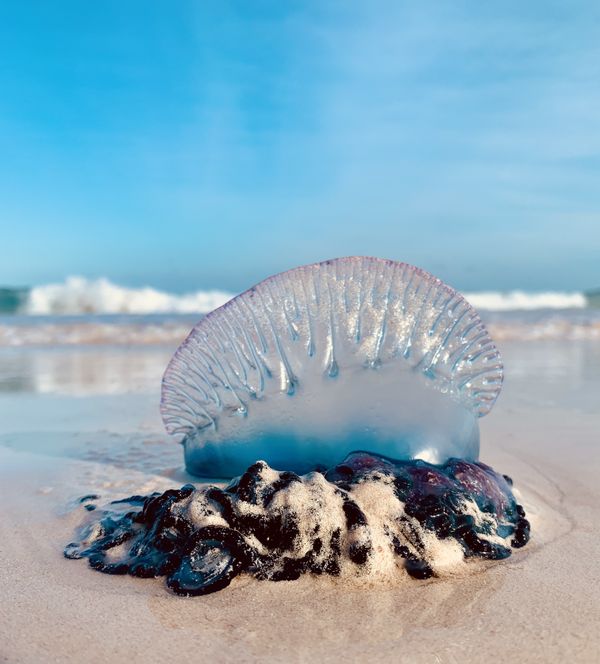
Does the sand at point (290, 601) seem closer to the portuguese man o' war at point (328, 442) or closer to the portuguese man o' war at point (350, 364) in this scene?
the portuguese man o' war at point (328, 442)

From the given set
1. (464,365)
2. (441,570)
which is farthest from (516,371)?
(441,570)

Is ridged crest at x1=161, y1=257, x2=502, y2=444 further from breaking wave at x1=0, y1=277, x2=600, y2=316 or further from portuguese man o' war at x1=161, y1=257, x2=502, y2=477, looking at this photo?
breaking wave at x1=0, y1=277, x2=600, y2=316

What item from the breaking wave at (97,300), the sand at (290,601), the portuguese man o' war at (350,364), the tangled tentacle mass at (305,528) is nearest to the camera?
the sand at (290,601)

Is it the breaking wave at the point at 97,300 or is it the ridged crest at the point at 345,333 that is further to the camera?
the breaking wave at the point at 97,300

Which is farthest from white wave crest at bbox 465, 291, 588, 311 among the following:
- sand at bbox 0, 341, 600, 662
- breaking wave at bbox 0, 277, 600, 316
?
sand at bbox 0, 341, 600, 662

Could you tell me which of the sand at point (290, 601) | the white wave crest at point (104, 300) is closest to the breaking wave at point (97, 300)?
the white wave crest at point (104, 300)

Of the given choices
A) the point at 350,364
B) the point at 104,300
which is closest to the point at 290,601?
the point at 350,364

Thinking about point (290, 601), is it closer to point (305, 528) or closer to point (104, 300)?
point (305, 528)
